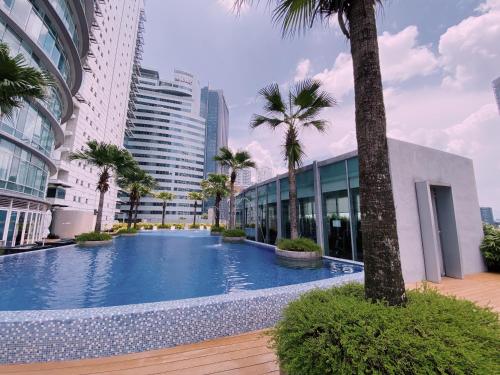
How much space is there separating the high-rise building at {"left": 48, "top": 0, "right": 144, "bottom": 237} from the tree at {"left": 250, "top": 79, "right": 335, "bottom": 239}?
17.6 m

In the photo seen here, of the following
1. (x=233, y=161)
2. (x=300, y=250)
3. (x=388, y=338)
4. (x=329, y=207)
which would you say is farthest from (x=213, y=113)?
(x=388, y=338)

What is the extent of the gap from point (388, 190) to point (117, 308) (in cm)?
445

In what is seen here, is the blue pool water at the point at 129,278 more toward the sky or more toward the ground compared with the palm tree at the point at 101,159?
more toward the ground

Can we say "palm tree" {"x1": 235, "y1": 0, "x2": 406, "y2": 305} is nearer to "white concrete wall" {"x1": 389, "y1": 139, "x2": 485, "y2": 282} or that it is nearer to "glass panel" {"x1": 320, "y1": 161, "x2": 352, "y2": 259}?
"white concrete wall" {"x1": 389, "y1": 139, "x2": 485, "y2": 282}

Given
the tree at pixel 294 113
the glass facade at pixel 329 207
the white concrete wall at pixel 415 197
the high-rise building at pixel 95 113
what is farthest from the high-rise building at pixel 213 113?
the white concrete wall at pixel 415 197

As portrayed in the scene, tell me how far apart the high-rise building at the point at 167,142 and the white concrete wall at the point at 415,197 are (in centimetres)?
7860

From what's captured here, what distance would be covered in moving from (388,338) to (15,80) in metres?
11.6

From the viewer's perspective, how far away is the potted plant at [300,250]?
1030 centimetres

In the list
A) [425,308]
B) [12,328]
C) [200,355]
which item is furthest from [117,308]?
[425,308]

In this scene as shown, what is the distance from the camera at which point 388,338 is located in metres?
1.84

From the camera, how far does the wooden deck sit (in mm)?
2832

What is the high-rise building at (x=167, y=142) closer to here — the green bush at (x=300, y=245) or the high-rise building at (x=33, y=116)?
the high-rise building at (x=33, y=116)

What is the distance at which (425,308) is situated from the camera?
7.32 feet

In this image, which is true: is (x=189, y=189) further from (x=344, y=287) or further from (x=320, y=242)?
(x=344, y=287)
